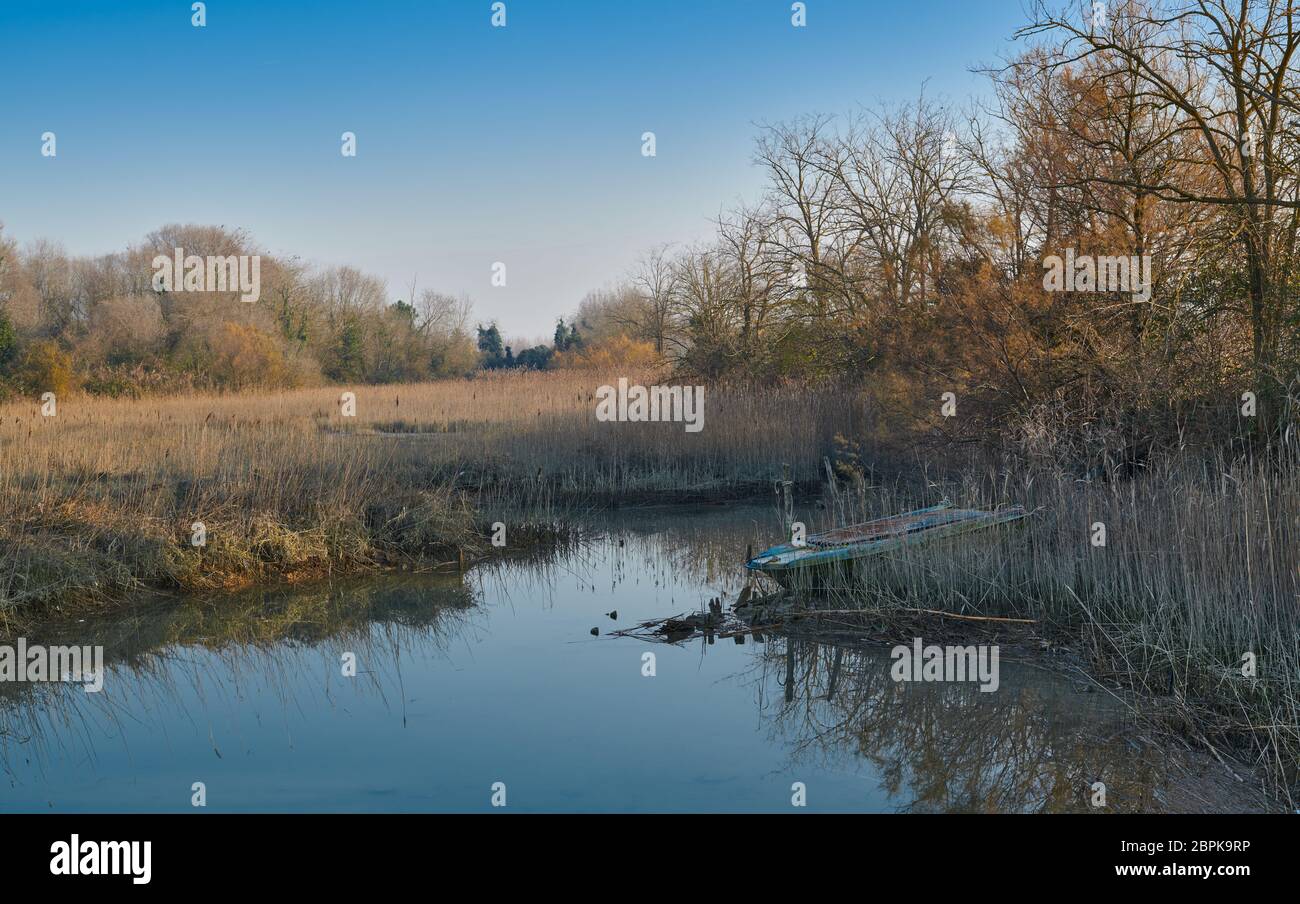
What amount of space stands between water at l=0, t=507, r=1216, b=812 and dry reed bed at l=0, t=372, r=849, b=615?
2.04 ft

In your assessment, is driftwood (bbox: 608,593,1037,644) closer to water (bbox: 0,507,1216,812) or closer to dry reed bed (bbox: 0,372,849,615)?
water (bbox: 0,507,1216,812)

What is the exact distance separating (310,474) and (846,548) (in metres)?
5.56

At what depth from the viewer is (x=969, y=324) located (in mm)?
10570

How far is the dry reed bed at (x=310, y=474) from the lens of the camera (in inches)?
305

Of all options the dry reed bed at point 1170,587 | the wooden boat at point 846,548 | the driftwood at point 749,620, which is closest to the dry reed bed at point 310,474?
the driftwood at point 749,620

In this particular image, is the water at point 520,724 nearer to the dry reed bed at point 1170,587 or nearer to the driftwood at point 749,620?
the driftwood at point 749,620

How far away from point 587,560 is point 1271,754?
6.27 meters

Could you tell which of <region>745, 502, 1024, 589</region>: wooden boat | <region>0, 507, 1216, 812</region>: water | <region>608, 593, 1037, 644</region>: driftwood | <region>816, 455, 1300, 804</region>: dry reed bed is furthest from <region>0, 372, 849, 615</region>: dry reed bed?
<region>816, 455, 1300, 804</region>: dry reed bed

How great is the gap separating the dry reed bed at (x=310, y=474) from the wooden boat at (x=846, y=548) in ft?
12.1

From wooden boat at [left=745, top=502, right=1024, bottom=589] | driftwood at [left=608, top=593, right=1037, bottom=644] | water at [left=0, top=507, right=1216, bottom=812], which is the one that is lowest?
water at [left=0, top=507, right=1216, bottom=812]

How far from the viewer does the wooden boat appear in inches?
271

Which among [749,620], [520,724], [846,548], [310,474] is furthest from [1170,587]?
[310,474]

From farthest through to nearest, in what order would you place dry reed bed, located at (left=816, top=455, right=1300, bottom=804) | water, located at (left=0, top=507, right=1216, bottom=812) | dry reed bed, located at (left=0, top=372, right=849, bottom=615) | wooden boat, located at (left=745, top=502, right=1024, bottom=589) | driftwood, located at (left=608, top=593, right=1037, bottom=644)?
dry reed bed, located at (left=0, top=372, right=849, bottom=615)
wooden boat, located at (left=745, top=502, right=1024, bottom=589)
driftwood, located at (left=608, top=593, right=1037, bottom=644)
dry reed bed, located at (left=816, top=455, right=1300, bottom=804)
water, located at (left=0, top=507, right=1216, bottom=812)
